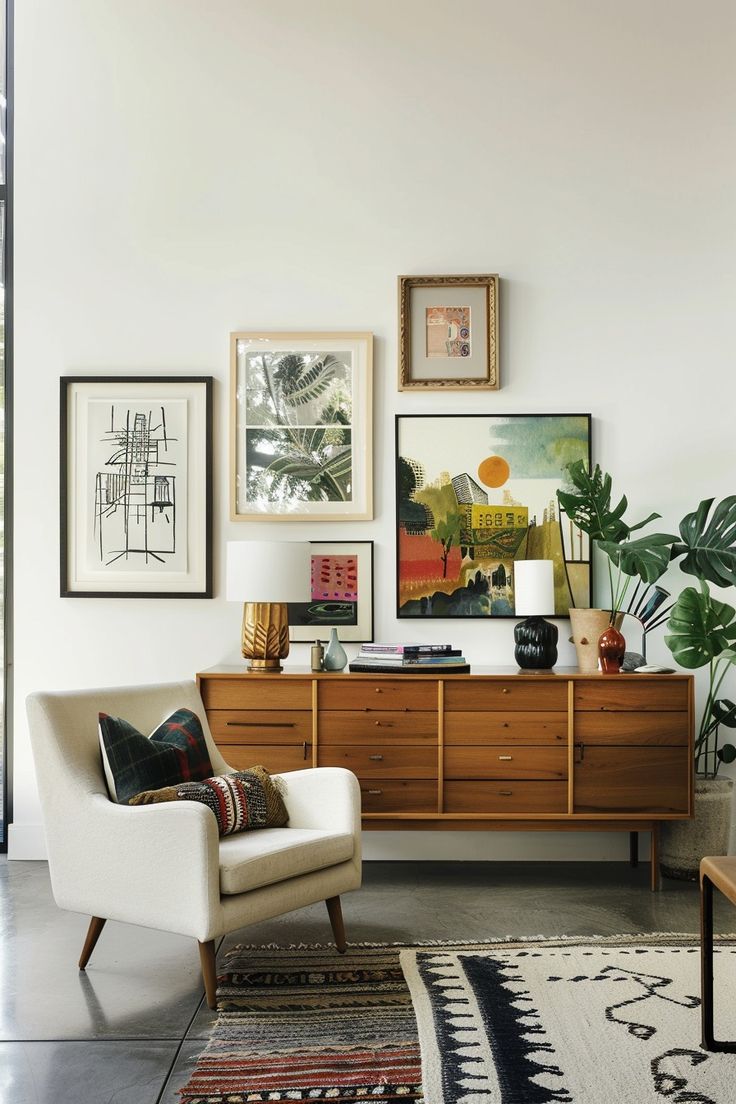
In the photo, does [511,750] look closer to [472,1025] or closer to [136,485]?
[472,1025]

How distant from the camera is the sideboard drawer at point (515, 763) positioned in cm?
381

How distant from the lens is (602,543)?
391 centimetres

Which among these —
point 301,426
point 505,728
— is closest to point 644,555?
point 505,728

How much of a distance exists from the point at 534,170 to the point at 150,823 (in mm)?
3198

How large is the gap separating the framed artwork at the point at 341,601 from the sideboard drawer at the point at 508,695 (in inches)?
24.5

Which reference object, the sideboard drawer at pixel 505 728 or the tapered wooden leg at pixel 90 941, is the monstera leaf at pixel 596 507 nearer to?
the sideboard drawer at pixel 505 728

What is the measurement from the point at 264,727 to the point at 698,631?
1.72 meters

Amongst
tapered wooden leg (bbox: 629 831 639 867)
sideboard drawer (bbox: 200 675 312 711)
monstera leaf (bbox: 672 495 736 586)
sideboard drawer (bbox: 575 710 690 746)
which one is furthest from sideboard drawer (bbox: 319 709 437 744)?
monstera leaf (bbox: 672 495 736 586)

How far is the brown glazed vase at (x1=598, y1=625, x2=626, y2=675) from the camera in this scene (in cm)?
391

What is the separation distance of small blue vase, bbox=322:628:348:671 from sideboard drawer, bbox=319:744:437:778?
1.06ft

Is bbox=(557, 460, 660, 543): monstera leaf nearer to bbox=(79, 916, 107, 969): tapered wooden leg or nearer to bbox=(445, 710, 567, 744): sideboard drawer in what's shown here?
bbox=(445, 710, 567, 744): sideboard drawer

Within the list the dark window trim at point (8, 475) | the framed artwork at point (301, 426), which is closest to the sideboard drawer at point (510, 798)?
the framed artwork at point (301, 426)

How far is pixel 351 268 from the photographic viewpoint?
Answer: 4.37 metres

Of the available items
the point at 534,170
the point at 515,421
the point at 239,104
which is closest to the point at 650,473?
the point at 515,421
